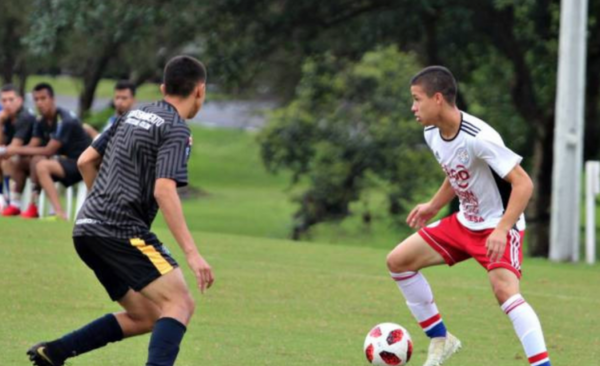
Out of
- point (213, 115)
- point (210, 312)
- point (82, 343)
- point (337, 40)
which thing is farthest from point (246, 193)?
point (82, 343)

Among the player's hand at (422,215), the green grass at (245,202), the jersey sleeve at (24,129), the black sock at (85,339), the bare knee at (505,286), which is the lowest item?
the green grass at (245,202)

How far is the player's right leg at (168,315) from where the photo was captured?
6816 millimetres

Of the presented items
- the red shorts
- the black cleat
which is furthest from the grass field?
the black cleat

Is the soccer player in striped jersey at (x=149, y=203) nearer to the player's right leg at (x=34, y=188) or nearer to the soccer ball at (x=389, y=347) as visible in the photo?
→ the soccer ball at (x=389, y=347)

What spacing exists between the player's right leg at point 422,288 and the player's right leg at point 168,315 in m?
2.23

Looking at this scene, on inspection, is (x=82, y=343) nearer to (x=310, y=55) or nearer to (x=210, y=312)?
(x=210, y=312)

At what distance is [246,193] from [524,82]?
2236 cm

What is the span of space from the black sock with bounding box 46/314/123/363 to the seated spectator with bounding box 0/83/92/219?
34.5 feet

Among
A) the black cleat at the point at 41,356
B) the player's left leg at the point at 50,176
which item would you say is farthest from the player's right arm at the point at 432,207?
the player's left leg at the point at 50,176

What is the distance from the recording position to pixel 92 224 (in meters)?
7.01

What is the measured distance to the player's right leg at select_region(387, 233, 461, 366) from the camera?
880 centimetres

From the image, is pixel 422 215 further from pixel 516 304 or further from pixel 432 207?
pixel 516 304

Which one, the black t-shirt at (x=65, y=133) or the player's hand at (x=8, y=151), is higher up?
A: the black t-shirt at (x=65, y=133)

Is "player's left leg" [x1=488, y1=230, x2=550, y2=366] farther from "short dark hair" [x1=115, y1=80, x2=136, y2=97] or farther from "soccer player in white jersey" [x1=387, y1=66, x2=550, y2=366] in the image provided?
"short dark hair" [x1=115, y1=80, x2=136, y2=97]
